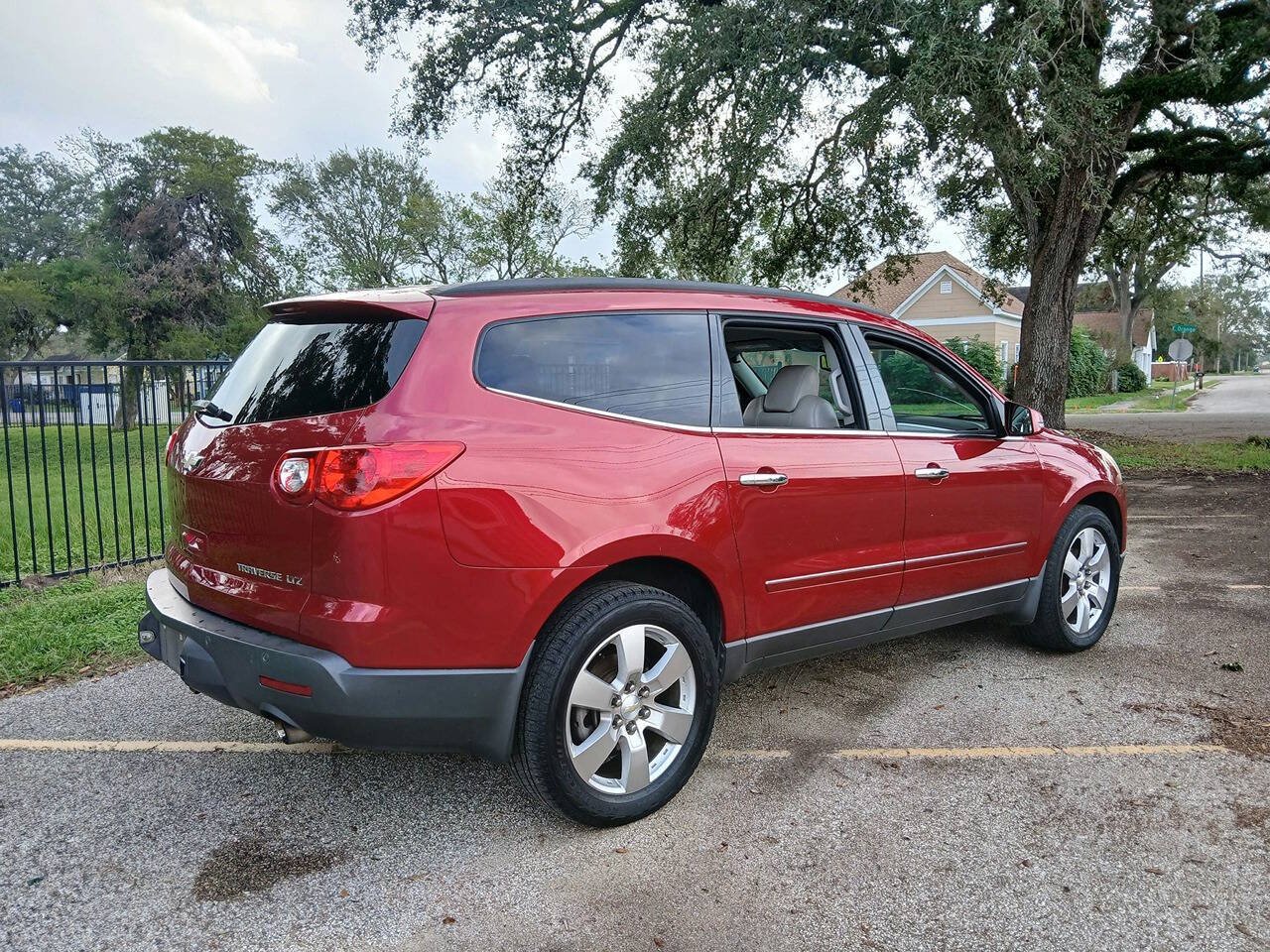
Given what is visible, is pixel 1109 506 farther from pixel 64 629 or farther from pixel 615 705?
pixel 64 629

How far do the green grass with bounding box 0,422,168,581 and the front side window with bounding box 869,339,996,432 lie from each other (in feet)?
17.6

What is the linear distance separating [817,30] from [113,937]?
34.1 ft

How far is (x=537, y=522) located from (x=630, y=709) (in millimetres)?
759

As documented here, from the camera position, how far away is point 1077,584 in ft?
15.6

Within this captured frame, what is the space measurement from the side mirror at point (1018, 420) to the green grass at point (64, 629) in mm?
4847

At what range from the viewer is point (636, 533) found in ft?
9.44

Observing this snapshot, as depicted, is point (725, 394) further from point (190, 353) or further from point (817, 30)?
point (190, 353)

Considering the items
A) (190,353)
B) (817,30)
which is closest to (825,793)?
(817,30)

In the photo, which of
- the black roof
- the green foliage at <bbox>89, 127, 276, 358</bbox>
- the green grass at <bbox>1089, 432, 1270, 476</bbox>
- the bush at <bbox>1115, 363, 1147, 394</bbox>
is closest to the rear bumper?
→ the black roof

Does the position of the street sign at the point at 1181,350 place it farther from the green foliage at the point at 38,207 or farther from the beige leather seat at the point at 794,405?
the green foliage at the point at 38,207

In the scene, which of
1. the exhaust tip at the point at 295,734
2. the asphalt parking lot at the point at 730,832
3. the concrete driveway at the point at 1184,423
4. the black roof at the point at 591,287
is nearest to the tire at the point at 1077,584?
the asphalt parking lot at the point at 730,832

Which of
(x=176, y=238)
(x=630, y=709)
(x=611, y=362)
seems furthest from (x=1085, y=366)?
(x=630, y=709)

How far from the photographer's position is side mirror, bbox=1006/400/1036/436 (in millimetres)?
4344

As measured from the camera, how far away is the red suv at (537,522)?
8.42ft
